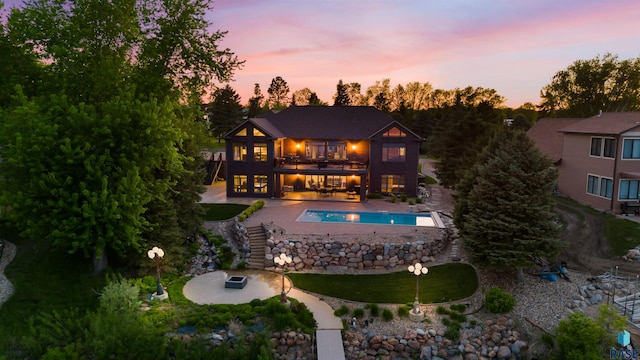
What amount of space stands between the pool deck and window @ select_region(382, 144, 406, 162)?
4073 millimetres

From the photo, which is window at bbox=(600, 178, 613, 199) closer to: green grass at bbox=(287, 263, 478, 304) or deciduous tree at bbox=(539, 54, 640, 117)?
green grass at bbox=(287, 263, 478, 304)

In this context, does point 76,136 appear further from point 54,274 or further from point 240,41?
point 240,41

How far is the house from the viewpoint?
24891 millimetres

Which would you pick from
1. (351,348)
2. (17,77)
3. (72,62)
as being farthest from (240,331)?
(17,77)

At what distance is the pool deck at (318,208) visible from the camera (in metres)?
23.0

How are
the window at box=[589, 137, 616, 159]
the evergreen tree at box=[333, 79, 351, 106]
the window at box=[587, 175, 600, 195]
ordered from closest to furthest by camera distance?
the window at box=[589, 137, 616, 159], the window at box=[587, 175, 600, 195], the evergreen tree at box=[333, 79, 351, 106]

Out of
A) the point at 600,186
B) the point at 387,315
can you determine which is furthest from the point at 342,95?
the point at 387,315

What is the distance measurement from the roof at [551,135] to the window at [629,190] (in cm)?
605

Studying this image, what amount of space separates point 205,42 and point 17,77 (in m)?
8.88

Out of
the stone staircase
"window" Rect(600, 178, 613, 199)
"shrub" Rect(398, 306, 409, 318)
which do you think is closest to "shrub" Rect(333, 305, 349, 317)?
"shrub" Rect(398, 306, 409, 318)

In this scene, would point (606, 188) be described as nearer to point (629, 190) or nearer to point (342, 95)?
point (629, 190)

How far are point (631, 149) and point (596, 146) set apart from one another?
7.63 ft

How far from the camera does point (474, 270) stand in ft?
64.5

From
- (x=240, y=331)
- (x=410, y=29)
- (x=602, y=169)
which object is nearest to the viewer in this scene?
(x=240, y=331)
